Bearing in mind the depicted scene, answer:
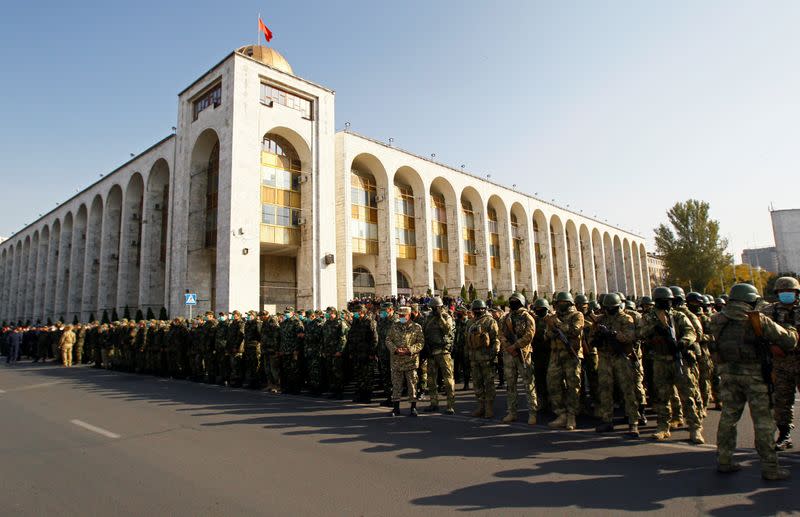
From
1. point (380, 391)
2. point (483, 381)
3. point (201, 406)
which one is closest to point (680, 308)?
point (483, 381)

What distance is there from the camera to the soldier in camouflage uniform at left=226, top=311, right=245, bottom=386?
11.9 m

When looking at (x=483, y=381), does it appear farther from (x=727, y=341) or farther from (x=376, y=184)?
(x=376, y=184)

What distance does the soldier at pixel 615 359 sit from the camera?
20.0ft

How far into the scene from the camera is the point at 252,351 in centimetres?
1161

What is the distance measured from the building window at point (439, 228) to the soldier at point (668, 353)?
93.8 ft

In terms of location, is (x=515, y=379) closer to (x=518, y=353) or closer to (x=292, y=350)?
(x=518, y=353)

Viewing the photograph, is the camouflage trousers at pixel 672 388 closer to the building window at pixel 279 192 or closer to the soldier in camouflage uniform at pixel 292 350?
the soldier in camouflage uniform at pixel 292 350

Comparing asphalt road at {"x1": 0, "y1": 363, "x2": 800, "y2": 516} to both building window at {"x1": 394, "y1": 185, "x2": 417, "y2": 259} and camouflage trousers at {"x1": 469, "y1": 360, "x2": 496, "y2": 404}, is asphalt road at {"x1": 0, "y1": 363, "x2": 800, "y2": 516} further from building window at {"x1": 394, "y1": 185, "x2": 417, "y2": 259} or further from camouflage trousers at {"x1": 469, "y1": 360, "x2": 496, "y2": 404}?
building window at {"x1": 394, "y1": 185, "x2": 417, "y2": 259}

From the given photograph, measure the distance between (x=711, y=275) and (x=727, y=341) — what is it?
4863 cm

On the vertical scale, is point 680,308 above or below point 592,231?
below

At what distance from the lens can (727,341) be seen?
180 inches

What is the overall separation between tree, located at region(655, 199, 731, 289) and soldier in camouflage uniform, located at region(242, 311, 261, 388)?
4674 centimetres

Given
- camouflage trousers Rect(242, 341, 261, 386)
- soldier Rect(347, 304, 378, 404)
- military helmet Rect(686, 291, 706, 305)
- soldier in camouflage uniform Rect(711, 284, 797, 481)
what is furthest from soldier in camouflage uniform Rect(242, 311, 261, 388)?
soldier in camouflage uniform Rect(711, 284, 797, 481)

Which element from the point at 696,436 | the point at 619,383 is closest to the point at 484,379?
the point at 619,383
